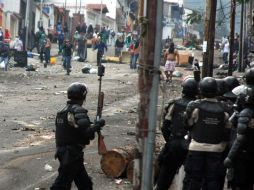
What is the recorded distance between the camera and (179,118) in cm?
776

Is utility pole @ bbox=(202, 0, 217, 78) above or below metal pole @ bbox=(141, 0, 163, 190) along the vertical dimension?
above

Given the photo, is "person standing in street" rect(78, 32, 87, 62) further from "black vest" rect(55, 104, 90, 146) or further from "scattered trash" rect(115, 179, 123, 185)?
"black vest" rect(55, 104, 90, 146)

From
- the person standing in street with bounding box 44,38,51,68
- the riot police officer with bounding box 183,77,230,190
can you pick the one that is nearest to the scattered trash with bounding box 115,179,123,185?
the riot police officer with bounding box 183,77,230,190

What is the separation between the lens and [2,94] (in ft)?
66.6

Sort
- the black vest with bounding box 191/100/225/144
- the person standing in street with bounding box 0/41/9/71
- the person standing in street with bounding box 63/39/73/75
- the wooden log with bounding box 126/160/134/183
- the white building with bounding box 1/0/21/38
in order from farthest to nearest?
the white building with bounding box 1/0/21/38
the person standing in street with bounding box 0/41/9/71
the person standing in street with bounding box 63/39/73/75
the wooden log with bounding box 126/160/134/183
the black vest with bounding box 191/100/225/144

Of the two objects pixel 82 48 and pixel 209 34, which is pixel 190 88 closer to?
pixel 209 34

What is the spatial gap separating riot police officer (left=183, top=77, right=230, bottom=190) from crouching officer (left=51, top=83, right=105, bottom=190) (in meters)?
1.09

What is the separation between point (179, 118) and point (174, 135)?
0.25m

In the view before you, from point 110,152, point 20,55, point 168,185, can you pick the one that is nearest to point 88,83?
point 20,55

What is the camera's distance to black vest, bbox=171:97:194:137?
25.3 ft

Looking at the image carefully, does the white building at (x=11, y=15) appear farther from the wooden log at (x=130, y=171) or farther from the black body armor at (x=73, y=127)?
the black body armor at (x=73, y=127)

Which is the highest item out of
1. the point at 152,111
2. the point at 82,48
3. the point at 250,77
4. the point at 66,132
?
the point at 82,48

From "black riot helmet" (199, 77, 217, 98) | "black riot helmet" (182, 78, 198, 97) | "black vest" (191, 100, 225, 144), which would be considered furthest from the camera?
"black riot helmet" (182, 78, 198, 97)

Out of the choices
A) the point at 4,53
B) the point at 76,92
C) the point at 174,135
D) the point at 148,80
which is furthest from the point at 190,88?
the point at 4,53
